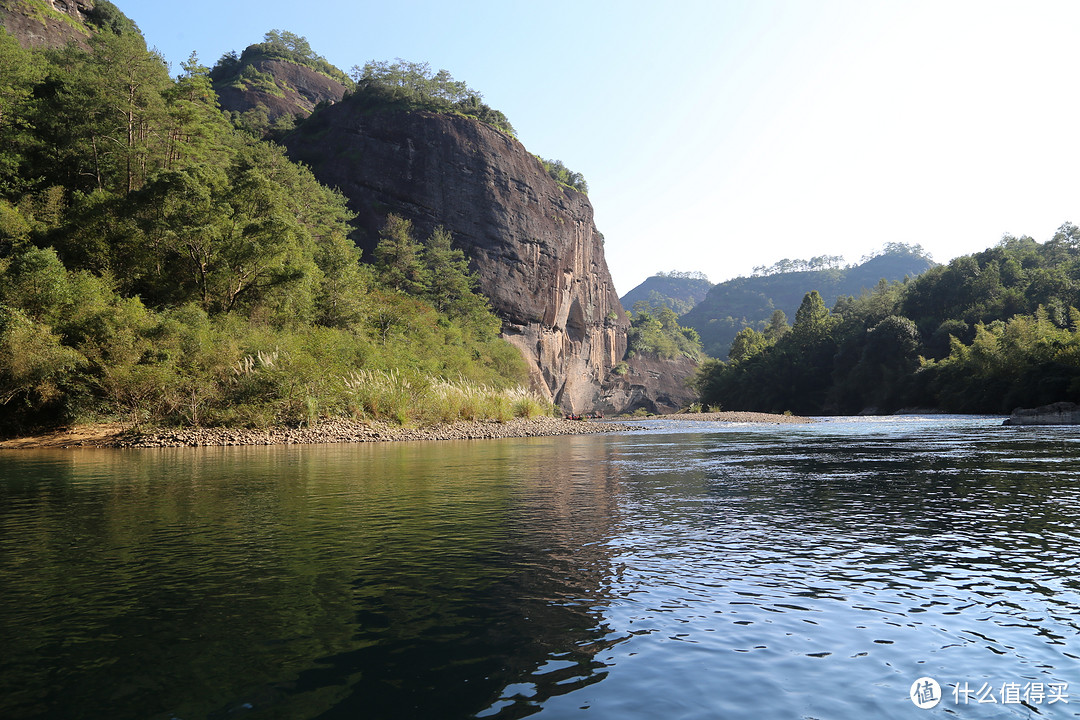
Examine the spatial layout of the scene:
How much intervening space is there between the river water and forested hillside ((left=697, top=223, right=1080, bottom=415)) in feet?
149

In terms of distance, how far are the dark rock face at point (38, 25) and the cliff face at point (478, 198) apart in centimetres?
2366

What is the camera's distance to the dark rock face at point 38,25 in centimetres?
5619

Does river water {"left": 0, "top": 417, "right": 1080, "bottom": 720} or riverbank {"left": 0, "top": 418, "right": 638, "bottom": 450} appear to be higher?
riverbank {"left": 0, "top": 418, "right": 638, "bottom": 450}

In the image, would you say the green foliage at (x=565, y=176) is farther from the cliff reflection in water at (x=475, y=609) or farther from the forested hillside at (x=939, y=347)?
the cliff reflection in water at (x=475, y=609)

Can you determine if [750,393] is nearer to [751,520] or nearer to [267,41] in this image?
[751,520]

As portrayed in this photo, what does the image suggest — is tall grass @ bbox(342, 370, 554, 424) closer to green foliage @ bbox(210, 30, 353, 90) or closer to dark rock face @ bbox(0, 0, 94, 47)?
dark rock face @ bbox(0, 0, 94, 47)

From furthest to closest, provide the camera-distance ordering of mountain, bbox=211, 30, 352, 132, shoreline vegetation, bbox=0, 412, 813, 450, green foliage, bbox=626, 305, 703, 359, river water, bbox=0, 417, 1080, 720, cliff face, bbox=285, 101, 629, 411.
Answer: green foliage, bbox=626, 305, 703, 359, mountain, bbox=211, 30, 352, 132, cliff face, bbox=285, 101, 629, 411, shoreline vegetation, bbox=0, 412, 813, 450, river water, bbox=0, 417, 1080, 720

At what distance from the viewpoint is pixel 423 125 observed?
7800 cm

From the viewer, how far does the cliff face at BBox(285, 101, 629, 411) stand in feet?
252

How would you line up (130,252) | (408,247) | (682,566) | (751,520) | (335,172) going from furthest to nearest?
→ (335,172), (408,247), (130,252), (751,520), (682,566)

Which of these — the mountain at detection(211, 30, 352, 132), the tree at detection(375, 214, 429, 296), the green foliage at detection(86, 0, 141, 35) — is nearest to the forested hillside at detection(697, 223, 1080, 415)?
the tree at detection(375, 214, 429, 296)

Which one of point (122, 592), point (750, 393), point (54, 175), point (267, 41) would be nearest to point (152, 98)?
point (54, 175)

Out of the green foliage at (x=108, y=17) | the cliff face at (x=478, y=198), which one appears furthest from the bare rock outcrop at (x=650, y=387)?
the green foliage at (x=108, y=17)

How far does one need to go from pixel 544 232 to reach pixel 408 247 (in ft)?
86.3
